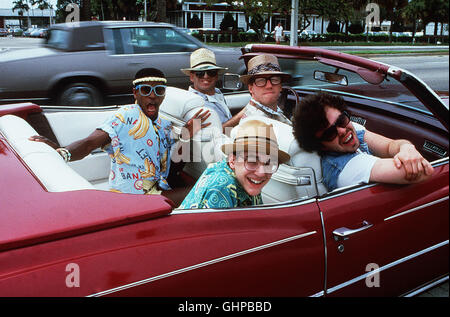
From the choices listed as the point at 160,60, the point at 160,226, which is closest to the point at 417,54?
the point at 160,60

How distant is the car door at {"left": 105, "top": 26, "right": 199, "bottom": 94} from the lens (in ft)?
23.8

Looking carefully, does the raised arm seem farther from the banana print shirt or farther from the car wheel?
the car wheel

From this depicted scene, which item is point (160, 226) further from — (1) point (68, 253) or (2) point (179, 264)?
(1) point (68, 253)

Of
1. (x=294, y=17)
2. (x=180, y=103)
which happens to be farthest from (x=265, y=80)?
(x=294, y=17)

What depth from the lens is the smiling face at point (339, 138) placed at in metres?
2.12

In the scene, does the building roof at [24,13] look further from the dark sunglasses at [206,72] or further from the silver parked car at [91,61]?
the dark sunglasses at [206,72]

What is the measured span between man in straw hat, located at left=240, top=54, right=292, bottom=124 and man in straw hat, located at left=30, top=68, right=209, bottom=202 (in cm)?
40

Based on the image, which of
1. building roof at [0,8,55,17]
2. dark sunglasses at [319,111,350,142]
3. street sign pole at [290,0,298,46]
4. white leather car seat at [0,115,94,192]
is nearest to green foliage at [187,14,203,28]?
street sign pole at [290,0,298,46]

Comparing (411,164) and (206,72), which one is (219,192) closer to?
(411,164)

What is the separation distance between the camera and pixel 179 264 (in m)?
1.51

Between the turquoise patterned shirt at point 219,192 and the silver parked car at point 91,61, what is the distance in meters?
5.32

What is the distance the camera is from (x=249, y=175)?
1.84m

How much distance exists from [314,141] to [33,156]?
4.17 ft

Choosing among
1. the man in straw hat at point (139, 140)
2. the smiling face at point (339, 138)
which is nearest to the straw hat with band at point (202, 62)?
the man in straw hat at point (139, 140)
